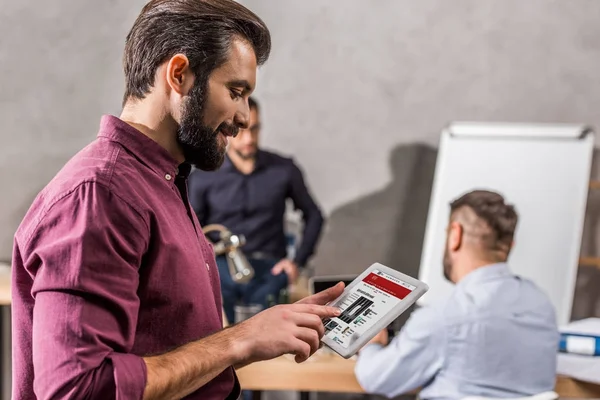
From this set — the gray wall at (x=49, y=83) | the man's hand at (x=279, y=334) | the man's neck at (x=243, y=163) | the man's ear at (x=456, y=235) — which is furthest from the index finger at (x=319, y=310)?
the gray wall at (x=49, y=83)

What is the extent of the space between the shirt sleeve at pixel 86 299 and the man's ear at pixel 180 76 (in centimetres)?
19

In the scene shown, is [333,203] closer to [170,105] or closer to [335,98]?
[335,98]

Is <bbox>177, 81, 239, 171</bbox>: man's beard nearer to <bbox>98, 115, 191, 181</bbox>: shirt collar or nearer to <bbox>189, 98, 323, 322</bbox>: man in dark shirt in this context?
<bbox>98, 115, 191, 181</bbox>: shirt collar

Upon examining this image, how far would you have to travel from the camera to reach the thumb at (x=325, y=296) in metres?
1.12

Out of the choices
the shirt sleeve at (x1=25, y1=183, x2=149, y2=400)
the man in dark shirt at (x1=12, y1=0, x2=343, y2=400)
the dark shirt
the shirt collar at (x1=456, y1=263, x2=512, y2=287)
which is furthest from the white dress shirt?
the shirt sleeve at (x1=25, y1=183, x2=149, y2=400)

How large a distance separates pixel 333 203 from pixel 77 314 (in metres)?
2.94

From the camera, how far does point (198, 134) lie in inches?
39.3

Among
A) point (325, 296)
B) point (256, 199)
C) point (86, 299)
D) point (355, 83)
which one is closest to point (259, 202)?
point (256, 199)

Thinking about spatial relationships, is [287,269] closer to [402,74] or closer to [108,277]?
[402,74]

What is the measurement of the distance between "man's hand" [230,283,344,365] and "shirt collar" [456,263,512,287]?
1198 mm

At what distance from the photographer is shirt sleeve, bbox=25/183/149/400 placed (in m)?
0.79

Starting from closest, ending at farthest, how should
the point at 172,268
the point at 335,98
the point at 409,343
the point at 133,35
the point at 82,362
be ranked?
1. the point at 82,362
2. the point at 172,268
3. the point at 133,35
4. the point at 409,343
5. the point at 335,98

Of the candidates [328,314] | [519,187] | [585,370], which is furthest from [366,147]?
[328,314]

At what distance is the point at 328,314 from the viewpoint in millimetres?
1021
